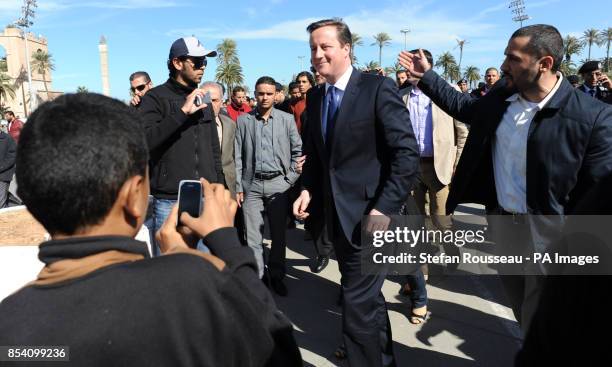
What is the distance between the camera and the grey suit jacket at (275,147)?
4785 millimetres

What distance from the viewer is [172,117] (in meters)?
3.12

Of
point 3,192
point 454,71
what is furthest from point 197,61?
point 454,71

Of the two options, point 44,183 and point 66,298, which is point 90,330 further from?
point 44,183

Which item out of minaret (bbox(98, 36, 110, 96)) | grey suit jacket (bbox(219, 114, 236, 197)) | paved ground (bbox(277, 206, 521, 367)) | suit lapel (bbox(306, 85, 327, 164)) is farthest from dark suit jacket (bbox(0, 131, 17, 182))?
minaret (bbox(98, 36, 110, 96))

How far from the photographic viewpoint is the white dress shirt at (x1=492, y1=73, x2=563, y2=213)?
2.63 m

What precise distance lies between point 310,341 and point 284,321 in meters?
2.66

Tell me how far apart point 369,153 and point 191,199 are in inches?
66.2

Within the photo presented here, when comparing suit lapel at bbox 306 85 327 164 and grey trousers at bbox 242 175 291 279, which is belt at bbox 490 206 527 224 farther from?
grey trousers at bbox 242 175 291 279

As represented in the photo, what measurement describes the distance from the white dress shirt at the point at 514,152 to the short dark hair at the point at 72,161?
90.1 inches

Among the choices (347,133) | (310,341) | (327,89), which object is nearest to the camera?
(347,133)

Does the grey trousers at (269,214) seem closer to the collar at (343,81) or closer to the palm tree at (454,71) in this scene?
the collar at (343,81)

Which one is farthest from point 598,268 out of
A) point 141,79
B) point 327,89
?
point 141,79

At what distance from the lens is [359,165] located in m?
2.82

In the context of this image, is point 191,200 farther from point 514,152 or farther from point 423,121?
point 423,121
